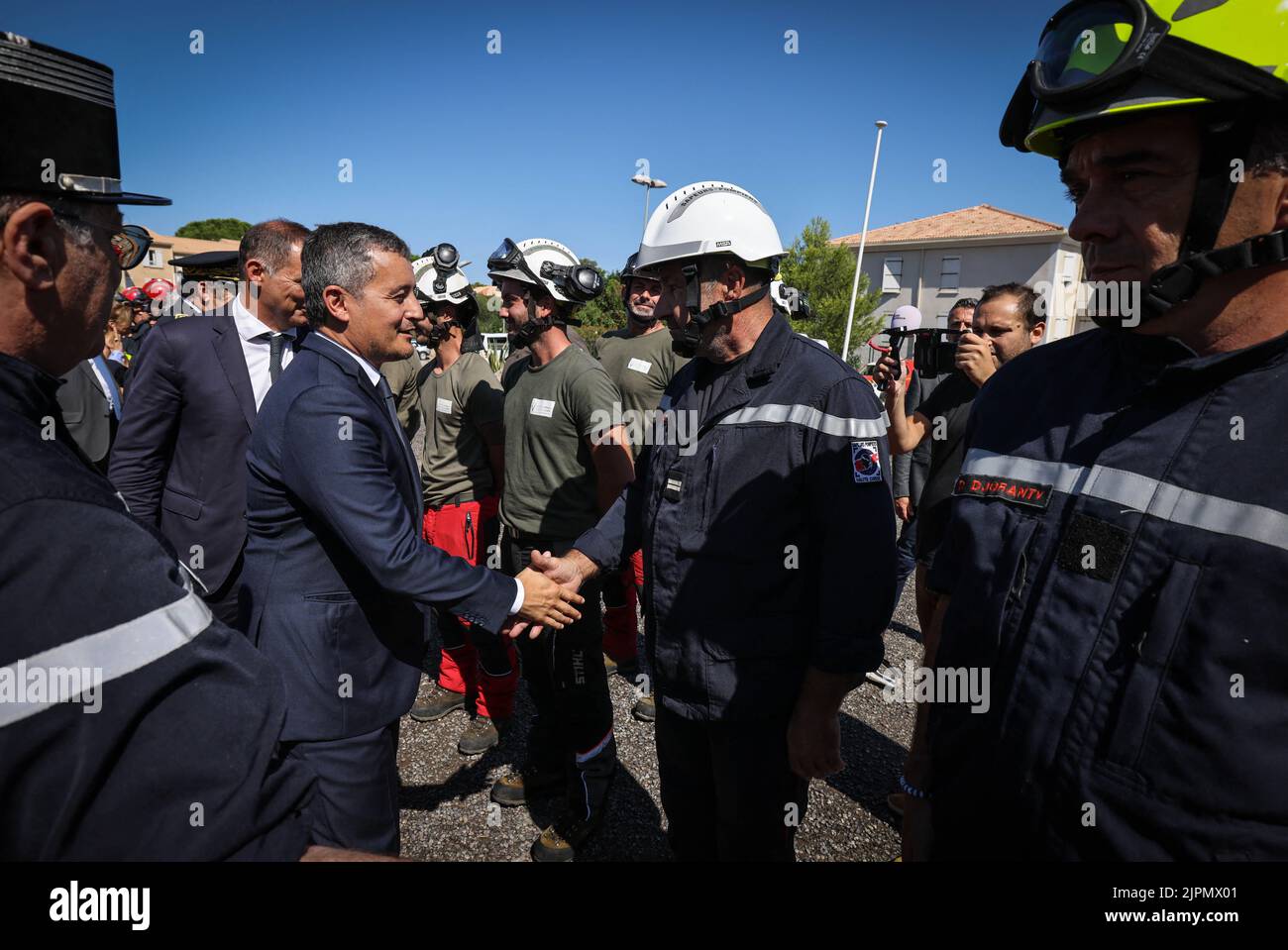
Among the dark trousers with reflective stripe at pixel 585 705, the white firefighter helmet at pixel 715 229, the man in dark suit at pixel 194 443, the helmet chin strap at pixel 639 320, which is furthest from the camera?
the helmet chin strap at pixel 639 320

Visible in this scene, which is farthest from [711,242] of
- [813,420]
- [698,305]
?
[813,420]

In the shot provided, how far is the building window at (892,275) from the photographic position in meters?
41.0

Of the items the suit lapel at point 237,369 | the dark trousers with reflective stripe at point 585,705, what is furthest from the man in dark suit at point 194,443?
the dark trousers with reflective stripe at point 585,705

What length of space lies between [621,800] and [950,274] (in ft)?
137

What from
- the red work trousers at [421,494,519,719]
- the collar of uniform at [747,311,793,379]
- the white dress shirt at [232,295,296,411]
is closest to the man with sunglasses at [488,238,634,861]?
the red work trousers at [421,494,519,719]

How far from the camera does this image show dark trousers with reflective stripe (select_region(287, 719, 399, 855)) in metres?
2.25

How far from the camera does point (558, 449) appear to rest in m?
4.05

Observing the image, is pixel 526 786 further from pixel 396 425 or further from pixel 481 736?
pixel 396 425

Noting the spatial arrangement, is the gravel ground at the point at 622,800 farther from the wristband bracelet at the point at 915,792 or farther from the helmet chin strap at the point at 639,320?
the helmet chin strap at the point at 639,320

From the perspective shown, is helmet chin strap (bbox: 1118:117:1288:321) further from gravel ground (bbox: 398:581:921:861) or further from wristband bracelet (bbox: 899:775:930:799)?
gravel ground (bbox: 398:581:921:861)

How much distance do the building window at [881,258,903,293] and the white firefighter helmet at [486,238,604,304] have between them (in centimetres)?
4065

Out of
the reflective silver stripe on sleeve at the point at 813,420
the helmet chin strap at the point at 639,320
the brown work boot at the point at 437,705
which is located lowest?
the brown work boot at the point at 437,705
